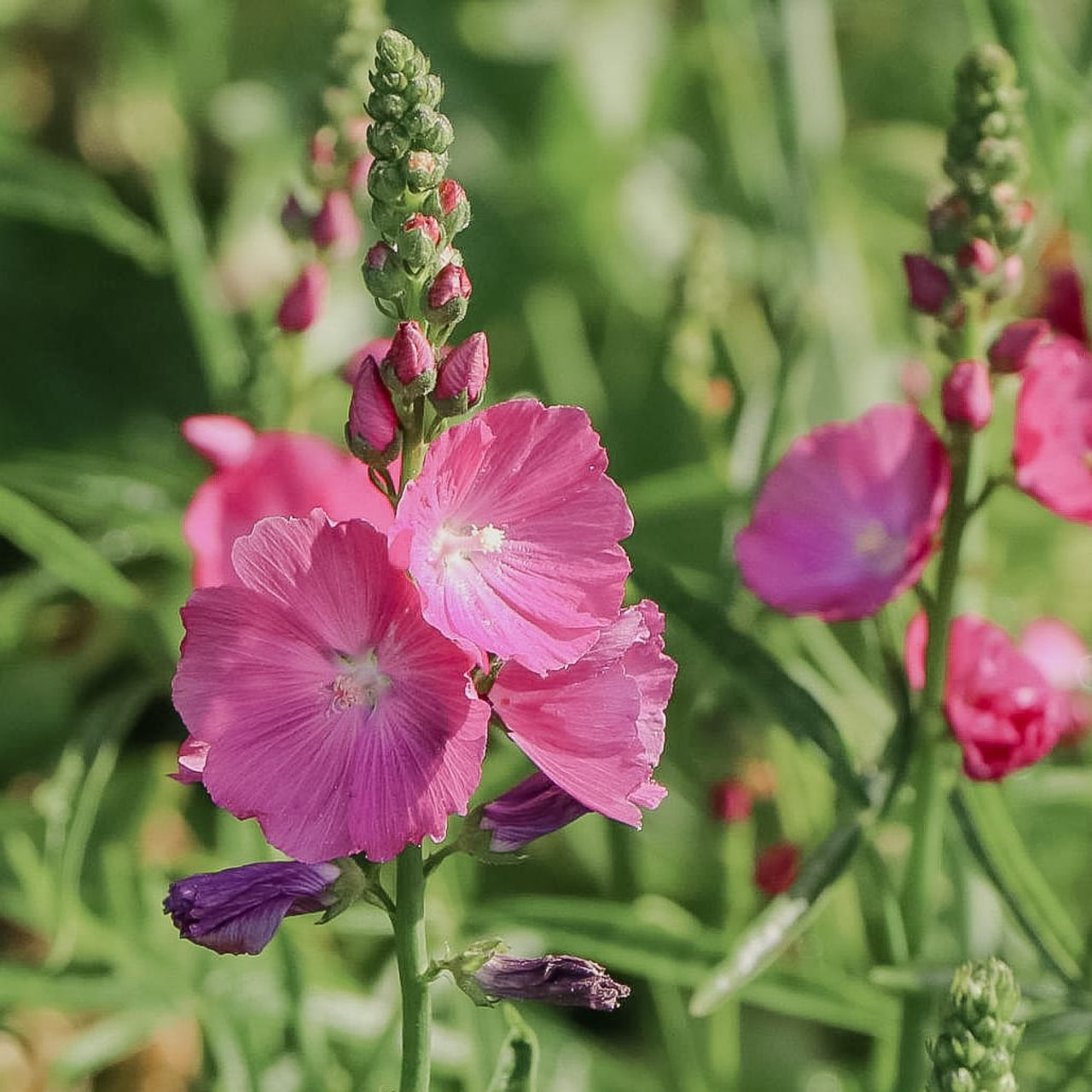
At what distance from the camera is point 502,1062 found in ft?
2.97

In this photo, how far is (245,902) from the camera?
0.77m

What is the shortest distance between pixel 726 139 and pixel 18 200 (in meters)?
0.98

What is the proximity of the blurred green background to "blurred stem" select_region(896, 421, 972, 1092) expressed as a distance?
0.12 ft

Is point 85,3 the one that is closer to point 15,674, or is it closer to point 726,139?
point 726,139

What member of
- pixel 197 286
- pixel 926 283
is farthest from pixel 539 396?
pixel 926 283

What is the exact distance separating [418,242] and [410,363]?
6 centimetres

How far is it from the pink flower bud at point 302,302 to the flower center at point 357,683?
0.56 metres

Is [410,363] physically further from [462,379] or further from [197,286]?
[197,286]

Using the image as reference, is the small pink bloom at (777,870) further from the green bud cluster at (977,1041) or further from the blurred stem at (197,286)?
the blurred stem at (197,286)

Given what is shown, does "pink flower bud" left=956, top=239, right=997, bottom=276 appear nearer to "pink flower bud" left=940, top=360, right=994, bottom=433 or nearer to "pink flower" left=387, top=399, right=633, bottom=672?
"pink flower bud" left=940, top=360, right=994, bottom=433

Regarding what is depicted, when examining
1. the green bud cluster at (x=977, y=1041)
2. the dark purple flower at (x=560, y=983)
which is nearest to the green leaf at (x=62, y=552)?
the dark purple flower at (x=560, y=983)

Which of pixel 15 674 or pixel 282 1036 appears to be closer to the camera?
pixel 282 1036

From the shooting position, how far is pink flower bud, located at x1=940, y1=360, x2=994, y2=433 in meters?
1.04

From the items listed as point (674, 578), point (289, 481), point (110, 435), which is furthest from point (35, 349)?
point (674, 578)
